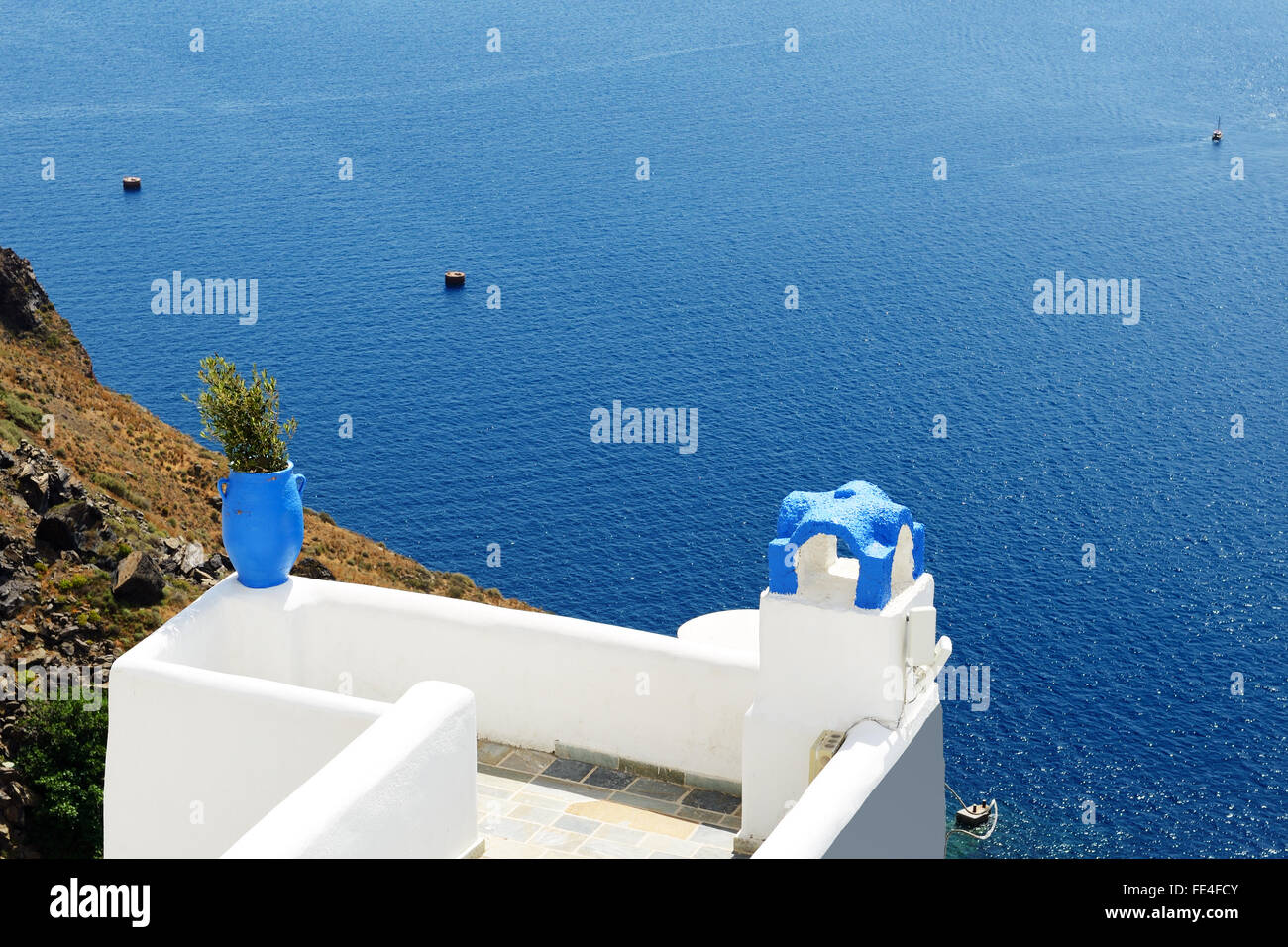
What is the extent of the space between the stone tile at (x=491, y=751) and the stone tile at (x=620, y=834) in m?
1.53

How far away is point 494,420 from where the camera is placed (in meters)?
79.9

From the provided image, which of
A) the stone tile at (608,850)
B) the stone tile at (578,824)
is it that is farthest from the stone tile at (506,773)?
the stone tile at (608,850)

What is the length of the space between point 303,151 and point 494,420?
46379mm

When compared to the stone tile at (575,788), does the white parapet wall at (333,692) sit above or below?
above

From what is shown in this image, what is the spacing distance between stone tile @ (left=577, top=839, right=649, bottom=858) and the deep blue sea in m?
40.8

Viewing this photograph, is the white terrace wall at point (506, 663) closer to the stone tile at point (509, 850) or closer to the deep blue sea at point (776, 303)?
the stone tile at point (509, 850)

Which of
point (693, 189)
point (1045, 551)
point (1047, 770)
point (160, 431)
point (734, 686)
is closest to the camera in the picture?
point (734, 686)

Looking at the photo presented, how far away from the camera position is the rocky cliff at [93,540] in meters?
36.2

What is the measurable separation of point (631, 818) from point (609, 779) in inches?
28.9

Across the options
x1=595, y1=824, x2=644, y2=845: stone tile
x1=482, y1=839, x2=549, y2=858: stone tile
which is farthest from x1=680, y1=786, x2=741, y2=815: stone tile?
x1=482, y1=839, x2=549, y2=858: stone tile

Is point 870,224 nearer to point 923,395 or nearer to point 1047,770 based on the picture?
point 923,395

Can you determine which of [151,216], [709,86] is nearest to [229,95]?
[151,216]

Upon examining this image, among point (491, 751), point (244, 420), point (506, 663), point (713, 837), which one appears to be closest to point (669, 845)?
point (713, 837)

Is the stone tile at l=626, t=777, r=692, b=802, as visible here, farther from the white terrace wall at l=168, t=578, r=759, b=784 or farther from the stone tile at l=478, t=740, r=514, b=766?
the stone tile at l=478, t=740, r=514, b=766
